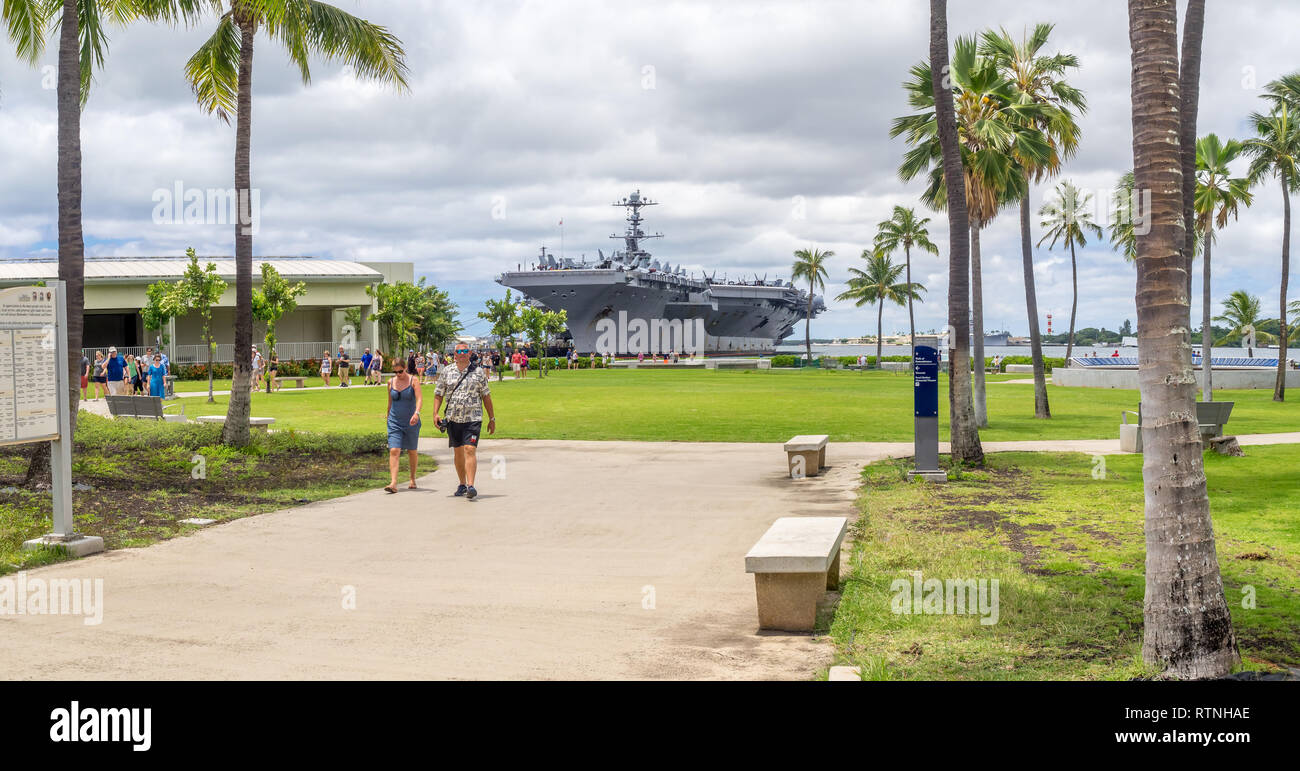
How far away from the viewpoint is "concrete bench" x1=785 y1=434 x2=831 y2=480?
44.0ft

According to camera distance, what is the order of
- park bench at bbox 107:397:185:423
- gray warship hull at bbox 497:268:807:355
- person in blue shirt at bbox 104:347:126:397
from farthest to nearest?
gray warship hull at bbox 497:268:807:355 → person in blue shirt at bbox 104:347:126:397 → park bench at bbox 107:397:185:423

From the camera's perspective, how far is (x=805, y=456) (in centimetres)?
1380

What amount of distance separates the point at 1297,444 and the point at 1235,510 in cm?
799

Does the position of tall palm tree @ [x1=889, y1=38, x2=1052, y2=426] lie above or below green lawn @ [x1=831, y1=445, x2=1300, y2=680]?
above

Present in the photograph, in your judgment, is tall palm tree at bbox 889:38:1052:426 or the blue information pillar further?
tall palm tree at bbox 889:38:1052:426

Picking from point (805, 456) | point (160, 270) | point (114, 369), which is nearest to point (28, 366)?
point (805, 456)

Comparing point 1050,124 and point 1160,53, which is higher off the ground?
point 1050,124

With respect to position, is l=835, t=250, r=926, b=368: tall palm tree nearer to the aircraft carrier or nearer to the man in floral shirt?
the aircraft carrier

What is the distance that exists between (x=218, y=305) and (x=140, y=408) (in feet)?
112

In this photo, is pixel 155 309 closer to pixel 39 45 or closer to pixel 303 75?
pixel 303 75

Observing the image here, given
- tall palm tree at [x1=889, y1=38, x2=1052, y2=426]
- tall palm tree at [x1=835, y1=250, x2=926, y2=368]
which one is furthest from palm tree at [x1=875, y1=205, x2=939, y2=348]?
tall palm tree at [x1=889, y1=38, x2=1052, y2=426]

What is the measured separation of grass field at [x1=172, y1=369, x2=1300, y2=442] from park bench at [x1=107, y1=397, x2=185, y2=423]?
8.59 feet
